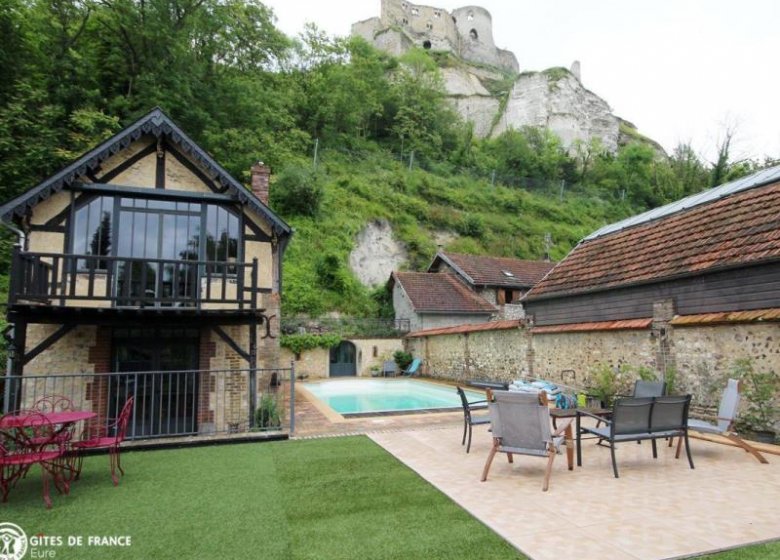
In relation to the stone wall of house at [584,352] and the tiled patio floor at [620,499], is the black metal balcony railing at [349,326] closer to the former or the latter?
the stone wall of house at [584,352]

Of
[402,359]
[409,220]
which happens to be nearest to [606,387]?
[402,359]

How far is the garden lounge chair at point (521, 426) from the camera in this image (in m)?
5.07

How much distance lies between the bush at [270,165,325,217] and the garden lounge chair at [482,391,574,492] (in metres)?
25.1

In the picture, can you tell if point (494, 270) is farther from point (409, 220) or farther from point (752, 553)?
point (752, 553)

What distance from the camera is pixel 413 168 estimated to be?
4259cm

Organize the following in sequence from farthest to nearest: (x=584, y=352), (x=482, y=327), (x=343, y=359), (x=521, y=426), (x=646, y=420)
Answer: (x=343, y=359)
(x=482, y=327)
(x=584, y=352)
(x=646, y=420)
(x=521, y=426)

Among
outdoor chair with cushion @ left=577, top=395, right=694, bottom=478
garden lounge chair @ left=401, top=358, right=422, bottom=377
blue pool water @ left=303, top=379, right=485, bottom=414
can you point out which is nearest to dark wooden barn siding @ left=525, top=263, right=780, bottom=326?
outdoor chair with cushion @ left=577, top=395, right=694, bottom=478

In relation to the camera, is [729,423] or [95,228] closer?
[729,423]

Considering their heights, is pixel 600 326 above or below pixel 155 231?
below

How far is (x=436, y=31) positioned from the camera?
7912 centimetres

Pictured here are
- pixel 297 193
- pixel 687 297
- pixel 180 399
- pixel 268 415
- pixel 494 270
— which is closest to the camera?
pixel 268 415

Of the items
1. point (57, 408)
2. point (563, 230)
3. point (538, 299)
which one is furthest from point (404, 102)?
point (57, 408)

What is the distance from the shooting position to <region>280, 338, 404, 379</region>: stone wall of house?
22391 millimetres

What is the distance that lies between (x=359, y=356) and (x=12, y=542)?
20.2m
